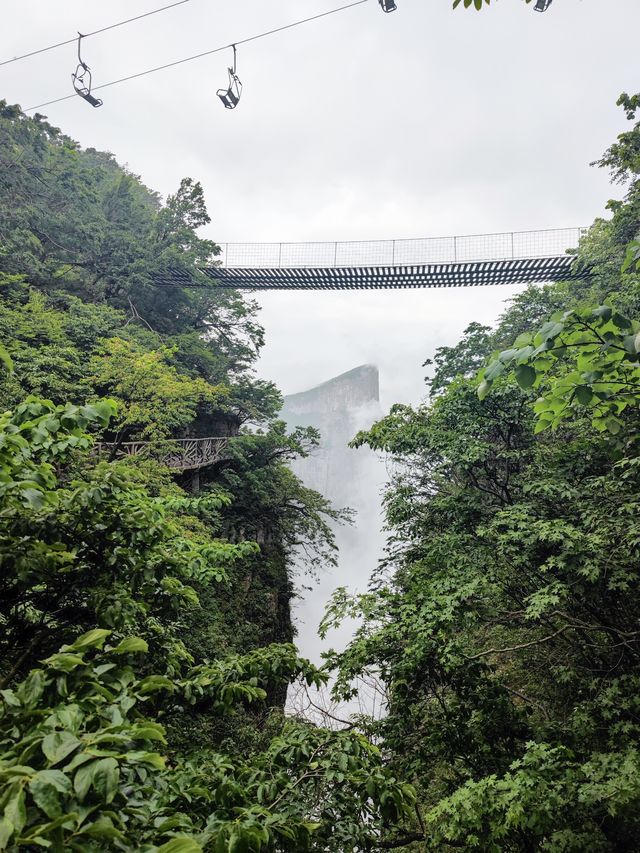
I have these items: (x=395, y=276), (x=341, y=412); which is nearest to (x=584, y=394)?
(x=395, y=276)

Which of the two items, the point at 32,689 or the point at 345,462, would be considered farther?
the point at 345,462

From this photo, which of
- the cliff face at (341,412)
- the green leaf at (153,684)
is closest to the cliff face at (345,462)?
the cliff face at (341,412)

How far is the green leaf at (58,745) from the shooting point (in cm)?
101

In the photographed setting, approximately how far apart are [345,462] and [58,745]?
44982 mm

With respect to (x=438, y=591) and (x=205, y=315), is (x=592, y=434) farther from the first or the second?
(x=205, y=315)

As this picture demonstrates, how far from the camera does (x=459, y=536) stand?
601 cm

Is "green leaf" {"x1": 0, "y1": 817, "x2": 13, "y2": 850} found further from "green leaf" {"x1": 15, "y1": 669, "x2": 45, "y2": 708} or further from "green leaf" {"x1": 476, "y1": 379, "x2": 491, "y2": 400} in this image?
"green leaf" {"x1": 476, "y1": 379, "x2": 491, "y2": 400}

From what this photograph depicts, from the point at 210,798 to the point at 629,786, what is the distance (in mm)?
3176

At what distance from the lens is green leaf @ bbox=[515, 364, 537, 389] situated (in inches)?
57.4

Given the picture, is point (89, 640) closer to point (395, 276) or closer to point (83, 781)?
point (83, 781)

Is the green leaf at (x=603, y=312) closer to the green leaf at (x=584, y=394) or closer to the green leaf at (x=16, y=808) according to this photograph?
the green leaf at (x=584, y=394)

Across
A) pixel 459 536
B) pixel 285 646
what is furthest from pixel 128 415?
pixel 285 646

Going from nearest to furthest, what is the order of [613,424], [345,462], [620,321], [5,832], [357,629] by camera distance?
1. [5,832]
2. [620,321]
3. [613,424]
4. [357,629]
5. [345,462]

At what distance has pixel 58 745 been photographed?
1051 millimetres
